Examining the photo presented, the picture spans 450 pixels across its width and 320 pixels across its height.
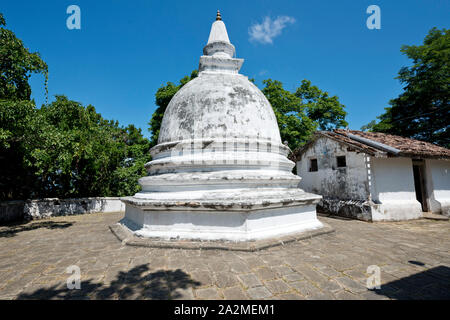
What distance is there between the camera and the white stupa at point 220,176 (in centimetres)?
493

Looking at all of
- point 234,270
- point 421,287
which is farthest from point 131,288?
point 421,287

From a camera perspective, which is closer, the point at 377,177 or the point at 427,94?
the point at 377,177

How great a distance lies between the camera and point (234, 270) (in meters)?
3.46

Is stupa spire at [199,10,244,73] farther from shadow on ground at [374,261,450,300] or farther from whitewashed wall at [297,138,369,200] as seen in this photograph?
shadow on ground at [374,261,450,300]

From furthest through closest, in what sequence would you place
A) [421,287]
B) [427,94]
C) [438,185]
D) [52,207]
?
[427,94]
[52,207]
[438,185]
[421,287]

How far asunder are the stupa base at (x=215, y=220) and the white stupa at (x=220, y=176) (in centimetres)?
2

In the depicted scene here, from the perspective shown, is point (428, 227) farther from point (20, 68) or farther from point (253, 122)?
point (20, 68)

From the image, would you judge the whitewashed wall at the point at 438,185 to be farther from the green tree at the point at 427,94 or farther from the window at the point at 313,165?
the green tree at the point at 427,94

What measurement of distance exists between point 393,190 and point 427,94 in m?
12.8

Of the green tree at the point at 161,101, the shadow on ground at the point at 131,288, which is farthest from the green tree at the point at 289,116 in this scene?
the shadow on ground at the point at 131,288

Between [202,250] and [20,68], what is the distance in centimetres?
856

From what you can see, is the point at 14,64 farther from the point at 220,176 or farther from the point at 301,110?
the point at 301,110

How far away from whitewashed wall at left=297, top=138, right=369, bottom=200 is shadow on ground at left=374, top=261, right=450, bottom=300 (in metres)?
6.17
